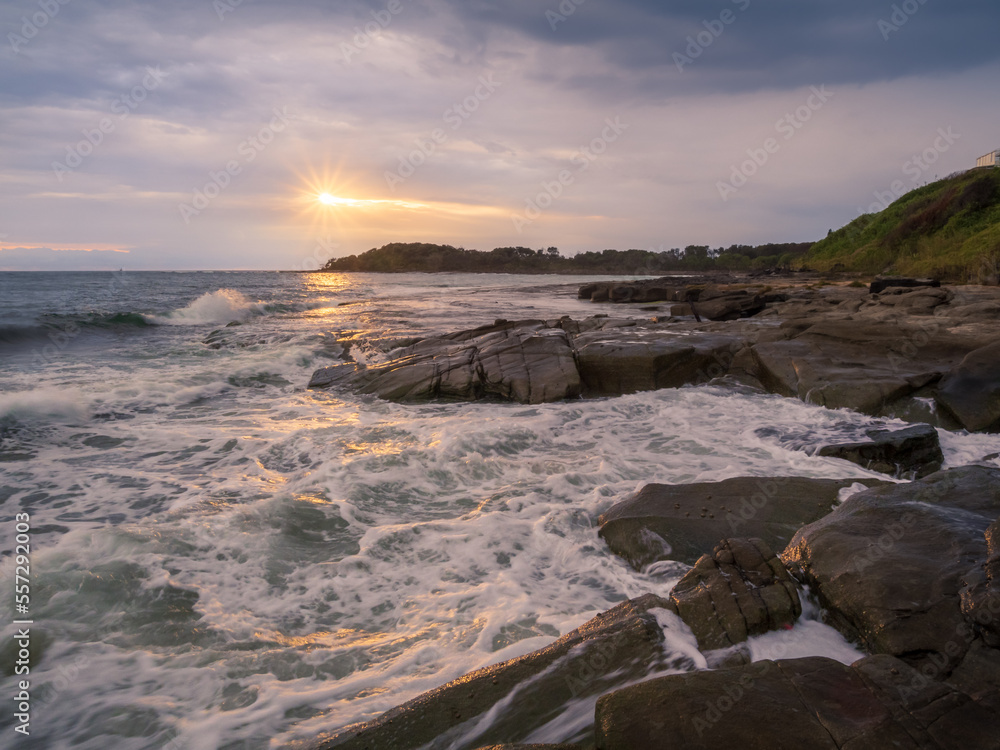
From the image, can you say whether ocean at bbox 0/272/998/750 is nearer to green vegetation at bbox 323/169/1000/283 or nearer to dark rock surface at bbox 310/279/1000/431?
dark rock surface at bbox 310/279/1000/431

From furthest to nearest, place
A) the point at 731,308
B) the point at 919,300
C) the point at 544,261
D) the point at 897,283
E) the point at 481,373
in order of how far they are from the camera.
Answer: the point at 544,261 → the point at 731,308 → the point at 897,283 → the point at 919,300 → the point at 481,373

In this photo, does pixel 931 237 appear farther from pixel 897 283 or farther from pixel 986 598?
pixel 986 598

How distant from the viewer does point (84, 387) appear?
1118 cm

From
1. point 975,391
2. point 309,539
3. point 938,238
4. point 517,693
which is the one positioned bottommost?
point 309,539

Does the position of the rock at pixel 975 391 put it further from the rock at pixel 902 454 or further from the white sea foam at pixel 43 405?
the white sea foam at pixel 43 405

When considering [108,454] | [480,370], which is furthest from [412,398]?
[108,454]

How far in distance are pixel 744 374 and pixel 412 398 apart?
22.2 feet

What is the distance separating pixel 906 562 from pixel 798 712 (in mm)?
1639

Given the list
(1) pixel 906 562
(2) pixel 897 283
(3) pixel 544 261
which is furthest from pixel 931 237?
(3) pixel 544 261

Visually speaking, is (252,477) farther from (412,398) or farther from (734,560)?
(734,560)

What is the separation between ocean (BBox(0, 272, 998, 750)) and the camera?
11.1 ft

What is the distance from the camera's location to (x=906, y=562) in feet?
11.0

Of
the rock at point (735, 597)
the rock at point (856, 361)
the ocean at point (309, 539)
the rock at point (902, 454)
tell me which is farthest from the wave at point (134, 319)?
the rock at point (902, 454)

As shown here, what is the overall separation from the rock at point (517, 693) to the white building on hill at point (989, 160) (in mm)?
56566
